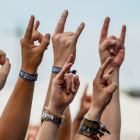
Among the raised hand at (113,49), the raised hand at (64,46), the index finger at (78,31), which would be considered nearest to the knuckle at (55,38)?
the raised hand at (64,46)

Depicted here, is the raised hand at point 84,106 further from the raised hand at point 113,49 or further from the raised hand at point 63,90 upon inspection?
the raised hand at point 63,90

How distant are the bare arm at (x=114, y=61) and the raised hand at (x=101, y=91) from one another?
0.46 m

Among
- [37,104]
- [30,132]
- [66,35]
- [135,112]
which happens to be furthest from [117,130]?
[135,112]

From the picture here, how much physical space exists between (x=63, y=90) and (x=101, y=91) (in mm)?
343

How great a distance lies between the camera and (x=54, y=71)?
5.09 metres

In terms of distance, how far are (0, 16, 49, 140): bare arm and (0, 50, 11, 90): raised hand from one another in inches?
4.0

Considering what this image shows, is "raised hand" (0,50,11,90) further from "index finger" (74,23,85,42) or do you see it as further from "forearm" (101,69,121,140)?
"forearm" (101,69,121,140)

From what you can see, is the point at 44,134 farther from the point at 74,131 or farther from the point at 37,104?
the point at 37,104

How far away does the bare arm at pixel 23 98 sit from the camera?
14.8 feet

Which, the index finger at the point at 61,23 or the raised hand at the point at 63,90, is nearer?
the raised hand at the point at 63,90

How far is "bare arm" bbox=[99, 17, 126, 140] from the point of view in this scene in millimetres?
5059

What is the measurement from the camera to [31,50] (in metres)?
4.77

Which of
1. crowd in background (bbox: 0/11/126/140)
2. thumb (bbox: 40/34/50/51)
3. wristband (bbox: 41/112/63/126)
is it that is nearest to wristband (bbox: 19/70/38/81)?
crowd in background (bbox: 0/11/126/140)

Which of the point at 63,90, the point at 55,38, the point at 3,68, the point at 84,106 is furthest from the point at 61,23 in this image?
the point at 63,90
